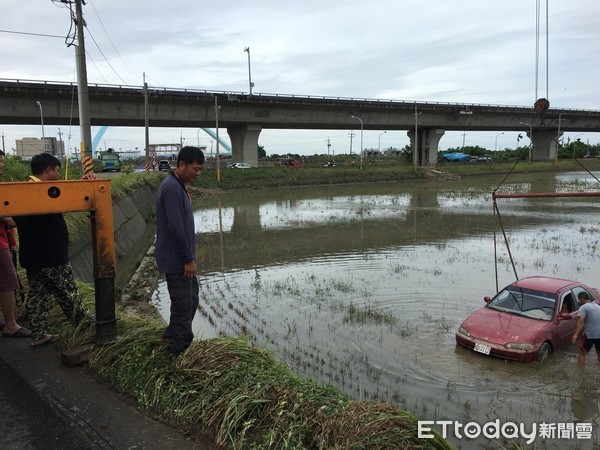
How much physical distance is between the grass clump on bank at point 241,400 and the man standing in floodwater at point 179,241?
0.26 metres

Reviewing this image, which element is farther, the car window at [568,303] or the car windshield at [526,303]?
the car window at [568,303]

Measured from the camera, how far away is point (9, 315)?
16.0 ft

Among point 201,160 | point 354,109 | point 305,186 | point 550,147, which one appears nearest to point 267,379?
point 201,160

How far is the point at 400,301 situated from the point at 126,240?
33.2 feet

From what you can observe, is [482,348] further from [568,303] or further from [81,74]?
[81,74]

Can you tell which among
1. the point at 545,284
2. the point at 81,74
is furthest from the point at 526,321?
the point at 81,74

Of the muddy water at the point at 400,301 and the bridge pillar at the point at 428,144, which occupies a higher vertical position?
the bridge pillar at the point at 428,144

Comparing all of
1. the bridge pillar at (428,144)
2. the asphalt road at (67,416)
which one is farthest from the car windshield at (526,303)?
the bridge pillar at (428,144)

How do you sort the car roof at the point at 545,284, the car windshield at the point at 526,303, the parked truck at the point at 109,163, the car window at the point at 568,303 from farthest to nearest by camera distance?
the parked truck at the point at 109,163
the car roof at the point at 545,284
the car window at the point at 568,303
the car windshield at the point at 526,303

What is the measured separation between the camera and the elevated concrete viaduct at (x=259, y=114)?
37.7m

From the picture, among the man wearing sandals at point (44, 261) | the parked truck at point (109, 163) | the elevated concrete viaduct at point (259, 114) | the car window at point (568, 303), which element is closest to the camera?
Answer: the man wearing sandals at point (44, 261)

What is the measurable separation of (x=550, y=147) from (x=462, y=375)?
271 ft

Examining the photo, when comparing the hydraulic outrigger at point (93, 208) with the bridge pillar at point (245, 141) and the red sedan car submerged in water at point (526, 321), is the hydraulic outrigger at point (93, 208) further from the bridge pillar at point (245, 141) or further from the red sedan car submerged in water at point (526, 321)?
the bridge pillar at point (245, 141)

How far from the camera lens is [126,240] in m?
15.7
